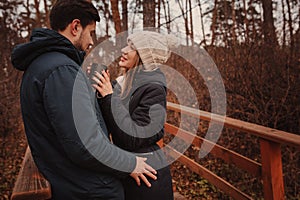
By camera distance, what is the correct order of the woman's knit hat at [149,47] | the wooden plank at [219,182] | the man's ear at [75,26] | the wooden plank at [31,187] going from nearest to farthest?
the wooden plank at [31,187] < the man's ear at [75,26] < the woman's knit hat at [149,47] < the wooden plank at [219,182]

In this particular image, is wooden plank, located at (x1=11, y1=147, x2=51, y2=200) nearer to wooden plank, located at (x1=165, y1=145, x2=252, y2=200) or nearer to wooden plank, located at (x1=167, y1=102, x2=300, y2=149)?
wooden plank, located at (x1=167, y1=102, x2=300, y2=149)

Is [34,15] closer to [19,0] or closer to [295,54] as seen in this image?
[19,0]

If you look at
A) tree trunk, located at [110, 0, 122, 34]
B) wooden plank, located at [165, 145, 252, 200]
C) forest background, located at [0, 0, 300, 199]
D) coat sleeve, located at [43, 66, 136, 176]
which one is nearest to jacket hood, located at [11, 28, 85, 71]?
coat sleeve, located at [43, 66, 136, 176]

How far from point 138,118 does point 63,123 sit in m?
0.55

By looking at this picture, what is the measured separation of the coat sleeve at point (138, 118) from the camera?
1578 mm

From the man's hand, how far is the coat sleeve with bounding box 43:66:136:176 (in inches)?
11.5

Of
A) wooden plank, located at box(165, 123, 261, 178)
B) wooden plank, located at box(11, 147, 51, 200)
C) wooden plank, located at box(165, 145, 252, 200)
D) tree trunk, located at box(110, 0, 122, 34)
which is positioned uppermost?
tree trunk, located at box(110, 0, 122, 34)

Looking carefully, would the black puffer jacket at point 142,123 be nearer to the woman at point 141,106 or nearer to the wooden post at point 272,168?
the woman at point 141,106

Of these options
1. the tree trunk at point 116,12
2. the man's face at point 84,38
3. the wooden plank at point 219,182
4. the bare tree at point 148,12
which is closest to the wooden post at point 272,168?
the wooden plank at point 219,182

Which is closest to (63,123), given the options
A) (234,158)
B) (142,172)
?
(142,172)

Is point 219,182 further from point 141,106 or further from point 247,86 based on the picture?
point 247,86

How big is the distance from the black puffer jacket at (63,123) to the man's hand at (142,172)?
0.16 meters

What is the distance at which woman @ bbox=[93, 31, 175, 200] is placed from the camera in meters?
1.60

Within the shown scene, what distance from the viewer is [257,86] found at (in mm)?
4961
